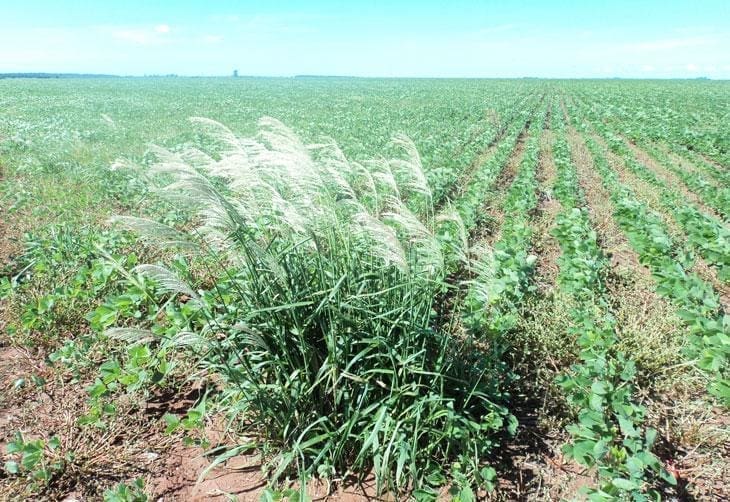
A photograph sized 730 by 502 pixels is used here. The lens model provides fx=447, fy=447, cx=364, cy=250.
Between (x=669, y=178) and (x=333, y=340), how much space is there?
12.7m

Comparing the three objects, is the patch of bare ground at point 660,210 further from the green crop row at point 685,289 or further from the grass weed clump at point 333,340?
the grass weed clump at point 333,340

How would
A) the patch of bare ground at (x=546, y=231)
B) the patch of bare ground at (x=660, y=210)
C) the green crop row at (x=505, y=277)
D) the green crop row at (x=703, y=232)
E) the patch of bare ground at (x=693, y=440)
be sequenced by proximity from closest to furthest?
the patch of bare ground at (x=693, y=440) → the green crop row at (x=505, y=277) → the patch of bare ground at (x=660, y=210) → the green crop row at (x=703, y=232) → the patch of bare ground at (x=546, y=231)

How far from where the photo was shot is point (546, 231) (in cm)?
766

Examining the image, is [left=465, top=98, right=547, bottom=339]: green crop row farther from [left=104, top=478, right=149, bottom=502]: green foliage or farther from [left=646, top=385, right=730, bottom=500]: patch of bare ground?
[left=104, top=478, right=149, bottom=502]: green foliage

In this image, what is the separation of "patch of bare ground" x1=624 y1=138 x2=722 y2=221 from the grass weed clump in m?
8.76

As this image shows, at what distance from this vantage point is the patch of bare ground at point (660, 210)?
5809 millimetres

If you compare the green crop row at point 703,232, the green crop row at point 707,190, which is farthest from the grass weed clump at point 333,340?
the green crop row at point 707,190

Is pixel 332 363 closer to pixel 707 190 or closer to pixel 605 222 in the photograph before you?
pixel 605 222

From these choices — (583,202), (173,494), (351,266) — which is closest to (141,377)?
(173,494)

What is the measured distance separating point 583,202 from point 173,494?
8.90 m

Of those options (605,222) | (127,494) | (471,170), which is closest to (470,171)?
(471,170)

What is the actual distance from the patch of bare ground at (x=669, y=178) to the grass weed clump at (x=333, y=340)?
28.8 feet

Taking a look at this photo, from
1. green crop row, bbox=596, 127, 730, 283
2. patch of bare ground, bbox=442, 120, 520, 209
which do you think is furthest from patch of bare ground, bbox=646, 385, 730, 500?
patch of bare ground, bbox=442, 120, 520, 209

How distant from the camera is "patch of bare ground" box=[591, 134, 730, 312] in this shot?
581 cm
